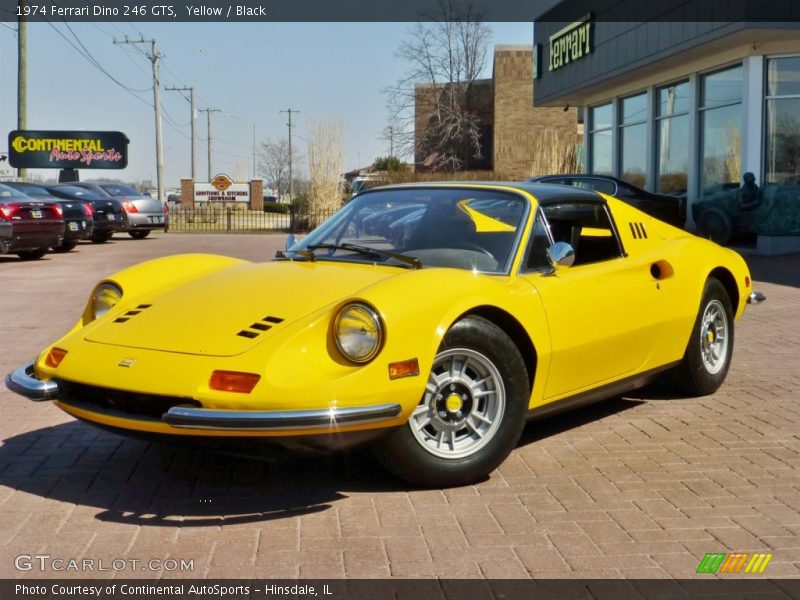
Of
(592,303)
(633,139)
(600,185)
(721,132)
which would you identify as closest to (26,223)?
(600,185)

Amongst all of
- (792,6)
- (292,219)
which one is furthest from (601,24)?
(292,219)

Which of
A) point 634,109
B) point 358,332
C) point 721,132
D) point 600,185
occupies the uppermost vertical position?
point 634,109

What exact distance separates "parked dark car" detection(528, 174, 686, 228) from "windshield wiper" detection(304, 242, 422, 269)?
41.5 feet

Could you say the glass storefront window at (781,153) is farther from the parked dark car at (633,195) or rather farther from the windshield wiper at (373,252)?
the windshield wiper at (373,252)

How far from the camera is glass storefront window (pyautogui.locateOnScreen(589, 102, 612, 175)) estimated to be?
27.3m

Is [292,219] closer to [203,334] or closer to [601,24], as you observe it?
[601,24]

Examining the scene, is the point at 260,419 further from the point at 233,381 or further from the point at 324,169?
the point at 324,169

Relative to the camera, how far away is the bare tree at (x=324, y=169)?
1218 inches

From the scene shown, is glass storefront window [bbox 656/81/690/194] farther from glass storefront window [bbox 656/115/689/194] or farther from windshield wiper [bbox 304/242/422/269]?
windshield wiper [bbox 304/242/422/269]

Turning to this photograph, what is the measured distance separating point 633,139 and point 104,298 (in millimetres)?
21734

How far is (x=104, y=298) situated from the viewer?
516 cm

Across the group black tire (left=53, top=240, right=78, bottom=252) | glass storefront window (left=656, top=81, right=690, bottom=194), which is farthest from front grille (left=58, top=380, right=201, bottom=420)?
glass storefront window (left=656, top=81, right=690, bottom=194)

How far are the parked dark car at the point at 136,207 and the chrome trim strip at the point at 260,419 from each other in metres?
21.7

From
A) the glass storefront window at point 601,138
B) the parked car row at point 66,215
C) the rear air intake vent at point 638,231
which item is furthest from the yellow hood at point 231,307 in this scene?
the glass storefront window at point 601,138
